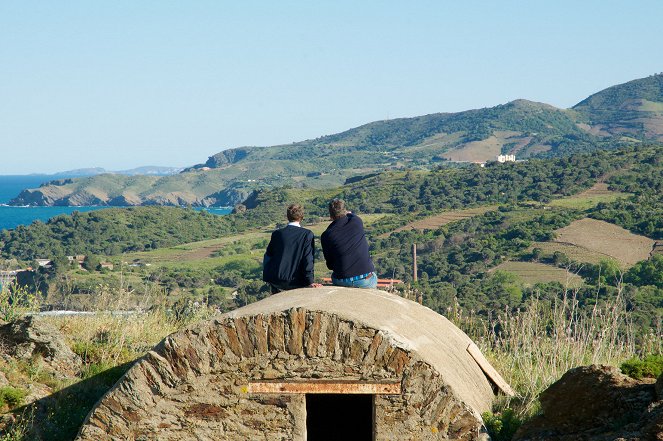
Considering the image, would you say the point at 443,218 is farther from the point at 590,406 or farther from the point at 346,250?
the point at 590,406

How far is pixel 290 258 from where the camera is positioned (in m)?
9.73

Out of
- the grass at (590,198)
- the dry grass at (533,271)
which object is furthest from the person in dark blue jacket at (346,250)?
the grass at (590,198)

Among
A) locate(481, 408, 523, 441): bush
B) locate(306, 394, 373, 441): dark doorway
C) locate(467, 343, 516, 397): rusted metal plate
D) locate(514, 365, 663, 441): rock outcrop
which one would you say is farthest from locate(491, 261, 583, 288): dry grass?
locate(514, 365, 663, 441): rock outcrop

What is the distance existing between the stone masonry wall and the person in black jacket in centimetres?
188

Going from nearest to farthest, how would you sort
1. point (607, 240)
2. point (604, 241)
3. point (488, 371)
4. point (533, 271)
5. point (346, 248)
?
1. point (488, 371)
2. point (346, 248)
3. point (533, 271)
4. point (604, 241)
5. point (607, 240)

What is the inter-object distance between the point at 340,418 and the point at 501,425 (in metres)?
2.40

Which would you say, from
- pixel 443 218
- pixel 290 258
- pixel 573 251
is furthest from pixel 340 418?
pixel 443 218

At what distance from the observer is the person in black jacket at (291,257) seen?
967 centimetres

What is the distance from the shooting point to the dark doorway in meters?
10.1

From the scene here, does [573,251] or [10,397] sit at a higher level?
[10,397]

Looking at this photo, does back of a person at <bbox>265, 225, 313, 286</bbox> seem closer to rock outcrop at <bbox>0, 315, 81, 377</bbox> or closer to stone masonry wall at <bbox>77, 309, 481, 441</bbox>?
stone masonry wall at <bbox>77, 309, 481, 441</bbox>

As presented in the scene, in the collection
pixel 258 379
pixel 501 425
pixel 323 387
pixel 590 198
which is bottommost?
pixel 590 198

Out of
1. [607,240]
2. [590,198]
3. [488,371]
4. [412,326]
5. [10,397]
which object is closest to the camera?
[412,326]

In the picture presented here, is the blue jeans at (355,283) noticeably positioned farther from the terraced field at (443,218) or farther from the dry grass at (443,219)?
the terraced field at (443,218)
